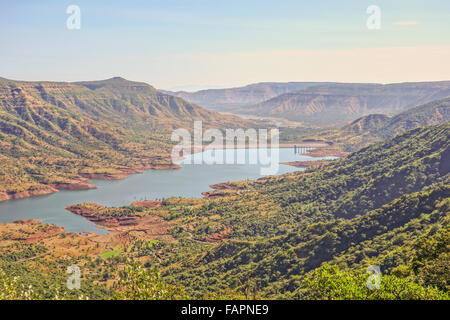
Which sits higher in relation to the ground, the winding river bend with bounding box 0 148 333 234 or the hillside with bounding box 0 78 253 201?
the hillside with bounding box 0 78 253 201

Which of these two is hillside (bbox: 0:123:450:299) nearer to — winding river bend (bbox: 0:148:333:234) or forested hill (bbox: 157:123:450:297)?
forested hill (bbox: 157:123:450:297)

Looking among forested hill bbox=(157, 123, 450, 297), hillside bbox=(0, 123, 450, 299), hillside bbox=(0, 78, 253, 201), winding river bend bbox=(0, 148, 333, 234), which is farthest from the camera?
hillside bbox=(0, 78, 253, 201)

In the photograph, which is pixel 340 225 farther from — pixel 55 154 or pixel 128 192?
pixel 55 154

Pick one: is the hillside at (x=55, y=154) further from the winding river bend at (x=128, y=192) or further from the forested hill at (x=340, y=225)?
the forested hill at (x=340, y=225)

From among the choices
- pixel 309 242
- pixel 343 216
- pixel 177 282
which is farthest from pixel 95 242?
pixel 343 216

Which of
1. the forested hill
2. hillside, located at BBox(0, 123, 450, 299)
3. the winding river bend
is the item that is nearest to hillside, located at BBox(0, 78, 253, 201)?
the winding river bend

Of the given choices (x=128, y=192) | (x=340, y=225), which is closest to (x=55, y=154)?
(x=128, y=192)

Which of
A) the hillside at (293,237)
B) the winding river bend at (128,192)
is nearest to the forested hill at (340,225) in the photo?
the hillside at (293,237)
